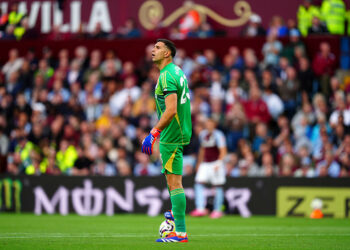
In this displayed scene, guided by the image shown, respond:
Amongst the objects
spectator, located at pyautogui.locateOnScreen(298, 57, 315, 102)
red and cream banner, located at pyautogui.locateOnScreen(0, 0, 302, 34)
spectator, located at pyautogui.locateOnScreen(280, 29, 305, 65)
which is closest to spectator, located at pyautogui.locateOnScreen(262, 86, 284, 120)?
spectator, located at pyautogui.locateOnScreen(298, 57, 315, 102)

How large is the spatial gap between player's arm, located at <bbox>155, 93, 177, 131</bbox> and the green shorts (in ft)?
1.07

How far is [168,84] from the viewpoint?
860 cm

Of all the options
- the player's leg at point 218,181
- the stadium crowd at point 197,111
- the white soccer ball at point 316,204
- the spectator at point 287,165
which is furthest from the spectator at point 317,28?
the white soccer ball at point 316,204

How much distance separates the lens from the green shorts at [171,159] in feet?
28.2

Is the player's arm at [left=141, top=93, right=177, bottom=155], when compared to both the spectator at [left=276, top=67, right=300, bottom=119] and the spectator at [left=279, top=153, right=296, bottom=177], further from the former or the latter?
the spectator at [left=276, top=67, right=300, bottom=119]

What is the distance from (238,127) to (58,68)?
249 inches

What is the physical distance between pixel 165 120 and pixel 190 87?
10680mm

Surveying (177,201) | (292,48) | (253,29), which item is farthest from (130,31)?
(177,201)

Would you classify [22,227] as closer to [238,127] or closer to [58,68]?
[238,127]

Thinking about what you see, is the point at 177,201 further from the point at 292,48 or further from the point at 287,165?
the point at 292,48

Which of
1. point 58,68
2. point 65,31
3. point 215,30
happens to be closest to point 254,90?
point 215,30

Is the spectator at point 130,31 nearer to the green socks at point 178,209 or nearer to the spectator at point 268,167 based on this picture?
the spectator at point 268,167

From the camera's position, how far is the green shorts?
8.61 metres

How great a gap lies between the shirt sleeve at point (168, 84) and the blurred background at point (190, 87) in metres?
7.77
